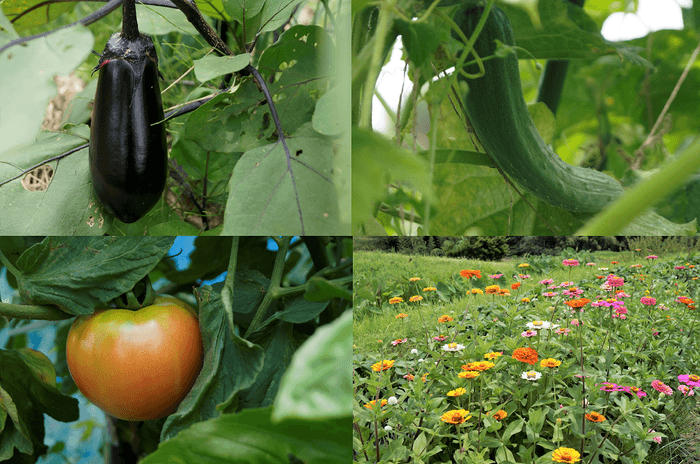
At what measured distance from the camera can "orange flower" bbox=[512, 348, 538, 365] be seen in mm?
425

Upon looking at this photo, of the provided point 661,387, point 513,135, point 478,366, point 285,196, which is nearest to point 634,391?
point 661,387

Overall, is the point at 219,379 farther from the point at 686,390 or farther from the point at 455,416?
the point at 686,390

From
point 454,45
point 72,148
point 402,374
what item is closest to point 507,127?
point 454,45

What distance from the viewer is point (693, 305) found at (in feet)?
1.54

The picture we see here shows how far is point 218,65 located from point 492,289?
1.03 ft

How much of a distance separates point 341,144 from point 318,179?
0.03 meters

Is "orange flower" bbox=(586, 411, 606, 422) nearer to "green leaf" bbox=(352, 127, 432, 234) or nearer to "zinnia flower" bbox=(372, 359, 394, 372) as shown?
"zinnia flower" bbox=(372, 359, 394, 372)

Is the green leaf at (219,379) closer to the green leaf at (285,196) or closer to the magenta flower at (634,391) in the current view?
the green leaf at (285,196)

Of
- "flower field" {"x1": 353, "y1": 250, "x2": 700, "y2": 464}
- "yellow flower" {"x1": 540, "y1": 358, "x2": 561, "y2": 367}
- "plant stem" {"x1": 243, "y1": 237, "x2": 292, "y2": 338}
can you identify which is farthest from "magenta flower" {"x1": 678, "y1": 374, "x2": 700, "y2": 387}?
"plant stem" {"x1": 243, "y1": 237, "x2": 292, "y2": 338}

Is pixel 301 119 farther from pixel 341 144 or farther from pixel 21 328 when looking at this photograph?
pixel 21 328

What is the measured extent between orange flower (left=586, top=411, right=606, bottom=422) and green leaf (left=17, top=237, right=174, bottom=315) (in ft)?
1.34

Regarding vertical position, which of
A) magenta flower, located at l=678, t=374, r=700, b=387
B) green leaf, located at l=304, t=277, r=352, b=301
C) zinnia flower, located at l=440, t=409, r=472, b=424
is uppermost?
green leaf, located at l=304, t=277, r=352, b=301

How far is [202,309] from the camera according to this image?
39 cm

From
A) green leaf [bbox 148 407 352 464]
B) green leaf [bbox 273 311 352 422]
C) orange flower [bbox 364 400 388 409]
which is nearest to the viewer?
green leaf [bbox 273 311 352 422]
